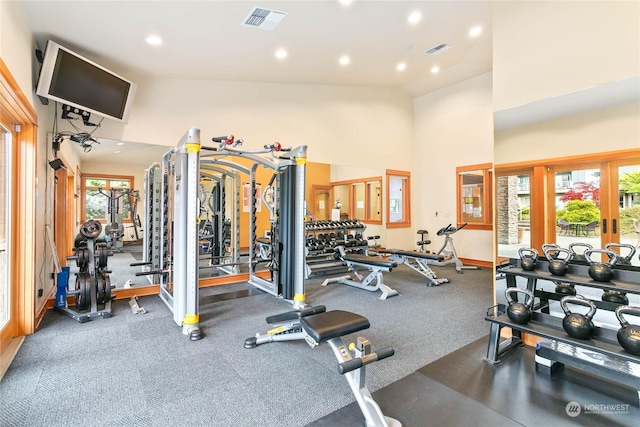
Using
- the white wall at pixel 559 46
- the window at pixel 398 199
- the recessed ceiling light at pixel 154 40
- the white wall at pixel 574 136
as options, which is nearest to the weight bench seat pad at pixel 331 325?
the white wall at pixel 574 136

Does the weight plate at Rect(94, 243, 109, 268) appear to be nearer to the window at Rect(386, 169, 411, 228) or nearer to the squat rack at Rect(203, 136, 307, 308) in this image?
the squat rack at Rect(203, 136, 307, 308)

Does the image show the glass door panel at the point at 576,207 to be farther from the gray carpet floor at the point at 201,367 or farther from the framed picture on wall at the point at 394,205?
the framed picture on wall at the point at 394,205

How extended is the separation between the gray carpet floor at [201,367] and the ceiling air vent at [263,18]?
3.24 metres

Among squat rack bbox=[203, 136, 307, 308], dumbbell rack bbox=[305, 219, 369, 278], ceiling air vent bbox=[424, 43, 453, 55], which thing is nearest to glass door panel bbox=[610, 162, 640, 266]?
ceiling air vent bbox=[424, 43, 453, 55]

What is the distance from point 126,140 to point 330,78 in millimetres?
3517

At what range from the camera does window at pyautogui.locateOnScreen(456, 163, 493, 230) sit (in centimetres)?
A: 662

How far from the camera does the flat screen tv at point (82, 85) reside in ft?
10.1

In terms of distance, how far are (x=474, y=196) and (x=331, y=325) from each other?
6.15 metres

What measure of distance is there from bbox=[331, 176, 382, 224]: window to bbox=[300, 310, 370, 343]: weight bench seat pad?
4.60 meters

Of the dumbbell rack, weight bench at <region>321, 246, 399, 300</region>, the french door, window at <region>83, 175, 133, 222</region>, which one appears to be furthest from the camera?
the dumbbell rack

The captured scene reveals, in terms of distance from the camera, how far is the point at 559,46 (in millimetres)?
2809

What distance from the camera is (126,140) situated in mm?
4211

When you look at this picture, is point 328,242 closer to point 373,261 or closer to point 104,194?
point 373,261

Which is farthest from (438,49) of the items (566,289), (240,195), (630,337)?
(630,337)
